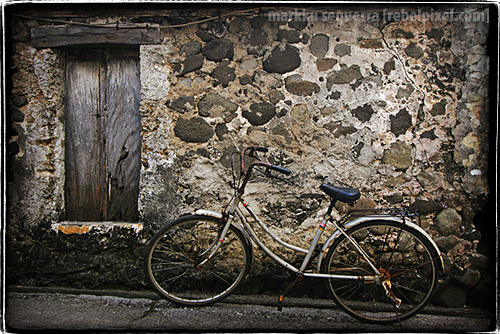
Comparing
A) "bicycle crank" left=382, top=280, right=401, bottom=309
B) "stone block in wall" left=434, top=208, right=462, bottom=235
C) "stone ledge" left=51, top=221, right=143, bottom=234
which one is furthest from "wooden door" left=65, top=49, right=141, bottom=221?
"stone block in wall" left=434, top=208, right=462, bottom=235

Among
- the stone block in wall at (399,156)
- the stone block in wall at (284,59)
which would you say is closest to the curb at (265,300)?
the stone block in wall at (399,156)

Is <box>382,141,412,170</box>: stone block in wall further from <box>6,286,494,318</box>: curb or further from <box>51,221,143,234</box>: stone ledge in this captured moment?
<box>51,221,143,234</box>: stone ledge

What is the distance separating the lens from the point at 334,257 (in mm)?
2715

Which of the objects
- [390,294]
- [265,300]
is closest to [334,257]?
[390,294]

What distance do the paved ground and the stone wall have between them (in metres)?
0.25

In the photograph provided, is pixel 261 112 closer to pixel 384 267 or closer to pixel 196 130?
pixel 196 130

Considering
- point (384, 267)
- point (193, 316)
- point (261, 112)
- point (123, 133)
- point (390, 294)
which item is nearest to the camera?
point (390, 294)

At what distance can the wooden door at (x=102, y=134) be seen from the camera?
9.57 ft

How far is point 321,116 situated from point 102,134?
198 cm

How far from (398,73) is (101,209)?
2890mm

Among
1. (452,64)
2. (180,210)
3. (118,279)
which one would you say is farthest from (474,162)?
(118,279)

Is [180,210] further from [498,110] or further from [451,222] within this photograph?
[498,110]

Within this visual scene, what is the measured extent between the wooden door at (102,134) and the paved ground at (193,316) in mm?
726

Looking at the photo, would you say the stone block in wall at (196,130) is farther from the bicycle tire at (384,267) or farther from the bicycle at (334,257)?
the bicycle tire at (384,267)
